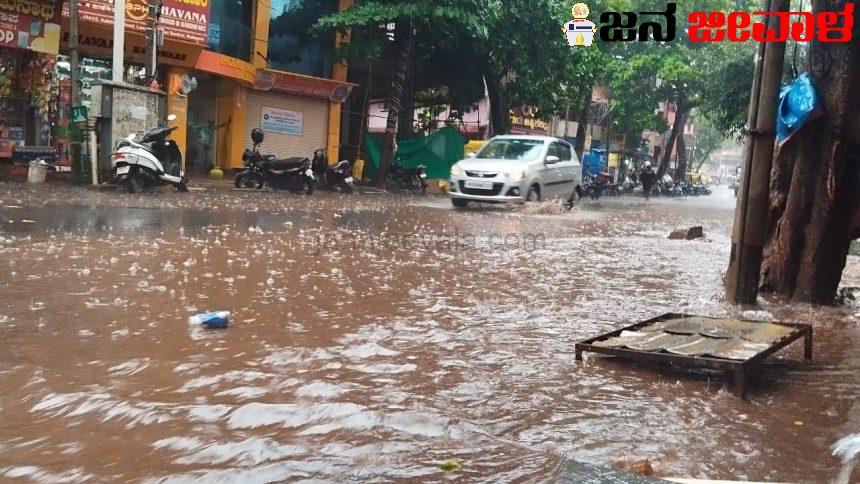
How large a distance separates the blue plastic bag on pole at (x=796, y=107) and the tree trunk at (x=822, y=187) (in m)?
0.08

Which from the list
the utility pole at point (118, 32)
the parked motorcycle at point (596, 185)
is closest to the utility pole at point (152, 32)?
the utility pole at point (118, 32)

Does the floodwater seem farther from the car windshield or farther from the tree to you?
the tree

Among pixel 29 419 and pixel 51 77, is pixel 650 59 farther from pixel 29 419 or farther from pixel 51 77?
pixel 29 419

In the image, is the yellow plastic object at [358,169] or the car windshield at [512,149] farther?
the yellow plastic object at [358,169]

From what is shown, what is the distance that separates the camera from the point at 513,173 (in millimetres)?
16078

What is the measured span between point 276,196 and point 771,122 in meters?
12.6

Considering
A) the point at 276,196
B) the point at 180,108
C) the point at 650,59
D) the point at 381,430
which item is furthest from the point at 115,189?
the point at 650,59

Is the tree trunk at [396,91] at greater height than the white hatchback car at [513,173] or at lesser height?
greater

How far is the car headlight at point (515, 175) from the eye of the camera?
1602cm

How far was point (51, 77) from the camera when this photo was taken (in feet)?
57.5

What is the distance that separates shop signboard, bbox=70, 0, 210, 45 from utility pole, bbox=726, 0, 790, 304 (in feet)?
47.8

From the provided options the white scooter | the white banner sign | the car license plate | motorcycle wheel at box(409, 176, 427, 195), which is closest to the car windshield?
the car license plate

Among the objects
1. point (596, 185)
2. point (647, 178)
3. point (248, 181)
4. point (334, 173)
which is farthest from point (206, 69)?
point (647, 178)

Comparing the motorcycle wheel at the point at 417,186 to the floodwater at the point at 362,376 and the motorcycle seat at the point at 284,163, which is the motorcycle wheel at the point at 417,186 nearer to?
the motorcycle seat at the point at 284,163
